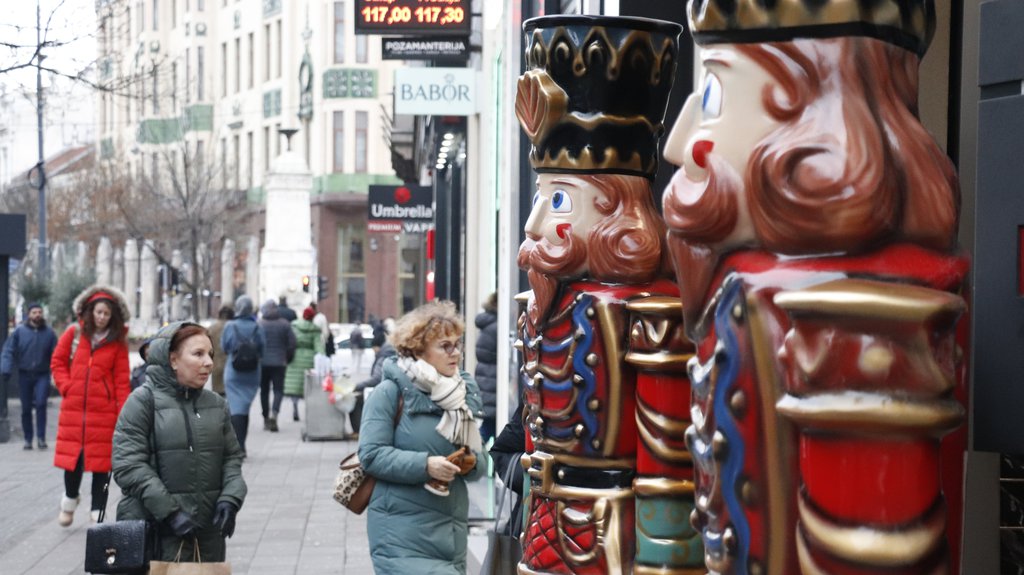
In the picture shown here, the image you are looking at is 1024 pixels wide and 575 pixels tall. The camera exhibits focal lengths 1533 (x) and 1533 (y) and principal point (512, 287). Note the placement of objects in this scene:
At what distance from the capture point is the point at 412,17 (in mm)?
16875

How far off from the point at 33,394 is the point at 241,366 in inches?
128

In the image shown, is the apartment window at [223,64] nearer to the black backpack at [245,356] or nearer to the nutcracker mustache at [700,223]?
the black backpack at [245,356]

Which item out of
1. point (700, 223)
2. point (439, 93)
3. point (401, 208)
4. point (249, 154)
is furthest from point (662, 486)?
point (249, 154)

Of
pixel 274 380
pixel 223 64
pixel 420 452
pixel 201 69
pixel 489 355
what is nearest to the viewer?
pixel 420 452

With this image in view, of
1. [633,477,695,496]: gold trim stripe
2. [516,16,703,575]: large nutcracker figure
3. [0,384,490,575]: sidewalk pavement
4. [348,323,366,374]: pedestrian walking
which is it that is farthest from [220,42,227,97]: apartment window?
[633,477,695,496]: gold trim stripe

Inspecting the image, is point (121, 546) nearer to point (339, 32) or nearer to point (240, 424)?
point (240, 424)

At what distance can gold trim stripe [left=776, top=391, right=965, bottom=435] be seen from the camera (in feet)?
6.93

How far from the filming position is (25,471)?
52.7 feet

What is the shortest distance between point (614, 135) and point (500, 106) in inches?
377

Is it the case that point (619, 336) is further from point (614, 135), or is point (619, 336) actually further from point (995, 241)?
point (995, 241)

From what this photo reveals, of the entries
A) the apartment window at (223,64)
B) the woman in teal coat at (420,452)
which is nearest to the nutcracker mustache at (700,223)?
the woman in teal coat at (420,452)

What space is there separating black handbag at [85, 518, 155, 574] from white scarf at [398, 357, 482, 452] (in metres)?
1.27

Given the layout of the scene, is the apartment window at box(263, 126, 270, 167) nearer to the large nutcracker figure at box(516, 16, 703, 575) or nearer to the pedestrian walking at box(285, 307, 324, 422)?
the pedestrian walking at box(285, 307, 324, 422)

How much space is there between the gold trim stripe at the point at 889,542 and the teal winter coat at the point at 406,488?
414 centimetres
